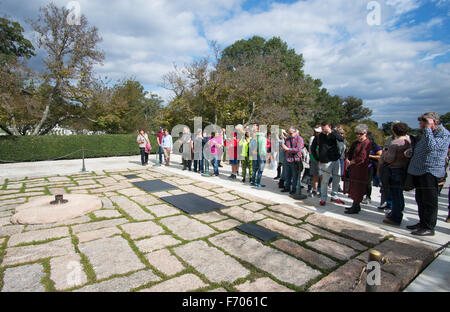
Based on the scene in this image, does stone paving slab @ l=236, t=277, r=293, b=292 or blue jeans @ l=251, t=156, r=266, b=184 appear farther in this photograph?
blue jeans @ l=251, t=156, r=266, b=184

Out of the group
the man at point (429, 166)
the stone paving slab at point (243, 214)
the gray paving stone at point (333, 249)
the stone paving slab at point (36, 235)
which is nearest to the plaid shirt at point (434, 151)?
the man at point (429, 166)

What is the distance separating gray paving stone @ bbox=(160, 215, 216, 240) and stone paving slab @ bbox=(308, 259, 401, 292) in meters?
1.67

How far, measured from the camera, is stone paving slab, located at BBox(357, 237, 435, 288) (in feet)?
7.73

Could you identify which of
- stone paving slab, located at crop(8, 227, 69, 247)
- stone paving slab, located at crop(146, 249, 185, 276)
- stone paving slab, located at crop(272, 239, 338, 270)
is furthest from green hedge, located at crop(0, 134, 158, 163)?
stone paving slab, located at crop(272, 239, 338, 270)

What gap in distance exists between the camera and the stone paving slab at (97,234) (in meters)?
3.19

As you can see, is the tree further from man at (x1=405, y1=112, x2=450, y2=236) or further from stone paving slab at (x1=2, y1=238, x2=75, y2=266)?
man at (x1=405, y1=112, x2=450, y2=236)

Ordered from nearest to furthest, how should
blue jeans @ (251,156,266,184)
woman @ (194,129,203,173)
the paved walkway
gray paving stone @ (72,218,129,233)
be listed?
1. the paved walkway
2. gray paving stone @ (72,218,129,233)
3. blue jeans @ (251,156,266,184)
4. woman @ (194,129,203,173)

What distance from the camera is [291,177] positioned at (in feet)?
19.4

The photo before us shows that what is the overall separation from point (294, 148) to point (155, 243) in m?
3.76

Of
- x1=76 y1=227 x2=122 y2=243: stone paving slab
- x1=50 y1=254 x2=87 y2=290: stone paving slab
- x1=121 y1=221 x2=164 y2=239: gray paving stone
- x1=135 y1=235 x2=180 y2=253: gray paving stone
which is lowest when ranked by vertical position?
x1=135 y1=235 x2=180 y2=253: gray paving stone

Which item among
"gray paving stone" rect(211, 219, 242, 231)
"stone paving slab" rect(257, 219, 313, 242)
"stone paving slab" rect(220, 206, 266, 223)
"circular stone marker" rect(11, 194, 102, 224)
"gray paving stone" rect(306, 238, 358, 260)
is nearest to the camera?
"gray paving stone" rect(306, 238, 358, 260)

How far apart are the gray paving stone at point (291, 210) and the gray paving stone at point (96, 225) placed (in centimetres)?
284
